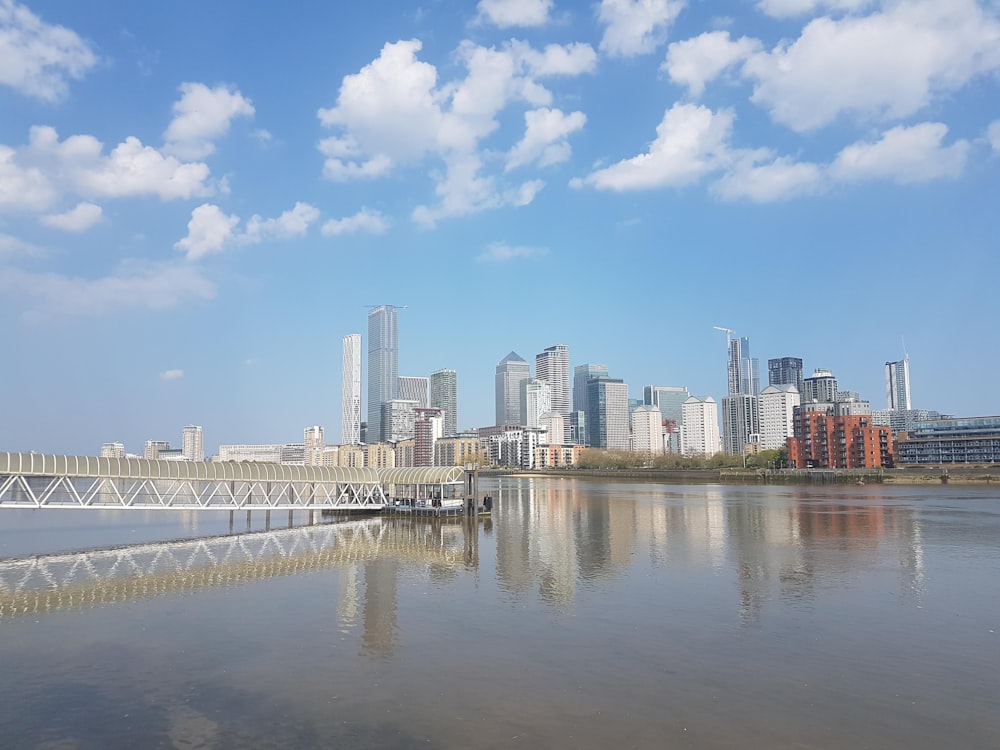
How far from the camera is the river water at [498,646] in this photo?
699 inches

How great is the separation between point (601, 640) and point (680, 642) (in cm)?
284

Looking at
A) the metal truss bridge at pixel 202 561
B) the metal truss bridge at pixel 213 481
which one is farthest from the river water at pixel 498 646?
the metal truss bridge at pixel 213 481

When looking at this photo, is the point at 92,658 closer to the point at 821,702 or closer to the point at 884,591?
the point at 821,702

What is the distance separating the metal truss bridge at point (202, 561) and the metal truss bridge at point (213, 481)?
3.31 m

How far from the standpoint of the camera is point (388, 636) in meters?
26.0

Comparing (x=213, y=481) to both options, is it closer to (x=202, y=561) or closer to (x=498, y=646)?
(x=202, y=561)

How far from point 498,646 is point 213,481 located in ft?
130

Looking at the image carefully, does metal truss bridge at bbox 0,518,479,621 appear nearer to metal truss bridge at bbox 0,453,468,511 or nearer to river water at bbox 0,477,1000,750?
river water at bbox 0,477,1000,750

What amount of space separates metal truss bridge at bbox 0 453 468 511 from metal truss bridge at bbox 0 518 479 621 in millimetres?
3310

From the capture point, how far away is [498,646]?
2486 centimetres

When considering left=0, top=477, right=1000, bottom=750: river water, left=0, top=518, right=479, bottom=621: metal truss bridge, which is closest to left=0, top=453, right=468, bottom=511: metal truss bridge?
left=0, top=518, right=479, bottom=621: metal truss bridge

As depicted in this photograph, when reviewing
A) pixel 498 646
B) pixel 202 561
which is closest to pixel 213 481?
pixel 202 561

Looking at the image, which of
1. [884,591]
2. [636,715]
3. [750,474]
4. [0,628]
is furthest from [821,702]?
[750,474]

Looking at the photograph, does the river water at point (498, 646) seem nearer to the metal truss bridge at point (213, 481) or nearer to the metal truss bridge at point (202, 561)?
the metal truss bridge at point (202, 561)
